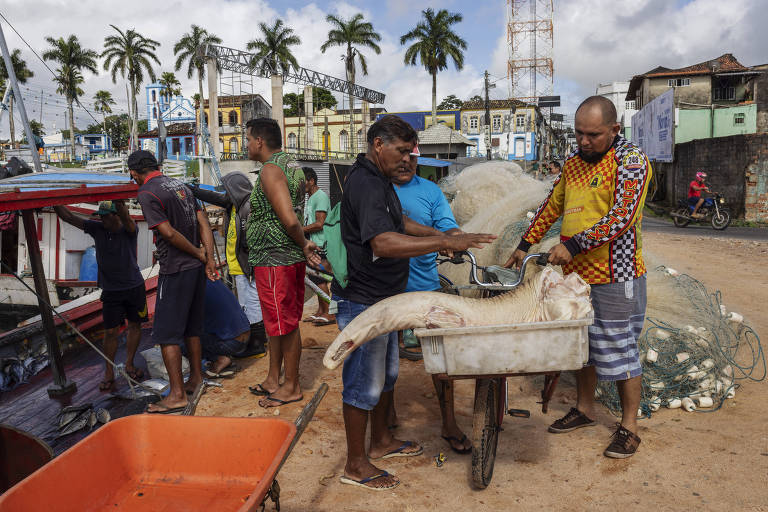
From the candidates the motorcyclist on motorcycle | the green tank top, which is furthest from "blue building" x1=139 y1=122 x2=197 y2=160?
the green tank top

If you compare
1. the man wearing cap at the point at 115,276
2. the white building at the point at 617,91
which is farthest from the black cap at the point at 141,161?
the white building at the point at 617,91

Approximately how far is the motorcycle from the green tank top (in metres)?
15.2

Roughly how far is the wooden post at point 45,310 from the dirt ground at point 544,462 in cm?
132

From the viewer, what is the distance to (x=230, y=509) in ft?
6.52

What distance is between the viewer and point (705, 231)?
15.3 m

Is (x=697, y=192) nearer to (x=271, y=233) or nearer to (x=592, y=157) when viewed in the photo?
(x=592, y=157)

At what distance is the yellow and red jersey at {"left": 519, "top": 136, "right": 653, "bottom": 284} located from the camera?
3.00 meters

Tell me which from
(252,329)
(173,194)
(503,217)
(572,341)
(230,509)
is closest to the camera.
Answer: (230,509)

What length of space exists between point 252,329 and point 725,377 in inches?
169

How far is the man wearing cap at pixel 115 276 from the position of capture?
483cm

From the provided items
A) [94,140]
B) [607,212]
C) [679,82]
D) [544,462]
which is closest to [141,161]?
[607,212]

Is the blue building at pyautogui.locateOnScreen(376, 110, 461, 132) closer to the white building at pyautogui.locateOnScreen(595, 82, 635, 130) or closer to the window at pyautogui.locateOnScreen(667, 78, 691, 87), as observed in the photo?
the white building at pyautogui.locateOnScreen(595, 82, 635, 130)

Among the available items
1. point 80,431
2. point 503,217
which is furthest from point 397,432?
point 503,217

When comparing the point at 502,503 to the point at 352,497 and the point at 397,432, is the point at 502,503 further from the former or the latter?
the point at 397,432
